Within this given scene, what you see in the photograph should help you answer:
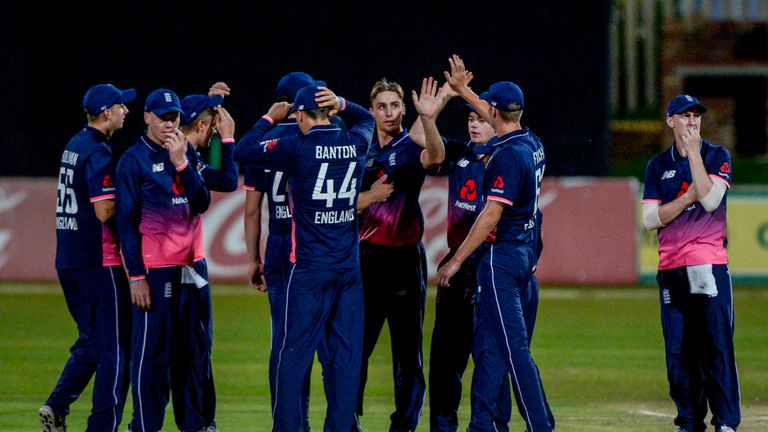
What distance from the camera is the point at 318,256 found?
7.86m

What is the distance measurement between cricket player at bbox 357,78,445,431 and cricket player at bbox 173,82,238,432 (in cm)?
100

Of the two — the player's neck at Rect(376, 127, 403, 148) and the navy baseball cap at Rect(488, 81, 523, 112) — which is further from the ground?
the navy baseball cap at Rect(488, 81, 523, 112)

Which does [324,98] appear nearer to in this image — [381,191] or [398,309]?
[381,191]

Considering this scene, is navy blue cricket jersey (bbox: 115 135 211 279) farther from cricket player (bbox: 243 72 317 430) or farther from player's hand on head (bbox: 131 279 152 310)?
cricket player (bbox: 243 72 317 430)

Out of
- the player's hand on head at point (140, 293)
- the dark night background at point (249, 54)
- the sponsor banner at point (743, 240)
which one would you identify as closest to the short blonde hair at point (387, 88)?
the player's hand on head at point (140, 293)

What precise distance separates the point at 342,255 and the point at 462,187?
4.06 ft

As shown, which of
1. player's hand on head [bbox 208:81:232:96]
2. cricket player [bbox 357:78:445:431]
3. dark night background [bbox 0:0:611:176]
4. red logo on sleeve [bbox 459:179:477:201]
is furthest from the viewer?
dark night background [bbox 0:0:611:176]

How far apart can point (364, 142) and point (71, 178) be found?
191 centimetres

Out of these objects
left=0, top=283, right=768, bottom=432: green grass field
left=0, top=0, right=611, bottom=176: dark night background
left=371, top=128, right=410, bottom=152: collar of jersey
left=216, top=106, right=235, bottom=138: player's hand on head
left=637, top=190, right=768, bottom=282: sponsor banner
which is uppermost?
left=0, top=0, right=611, bottom=176: dark night background

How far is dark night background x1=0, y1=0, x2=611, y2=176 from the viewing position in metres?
18.9

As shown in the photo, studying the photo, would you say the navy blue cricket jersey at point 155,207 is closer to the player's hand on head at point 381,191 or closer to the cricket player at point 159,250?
the cricket player at point 159,250

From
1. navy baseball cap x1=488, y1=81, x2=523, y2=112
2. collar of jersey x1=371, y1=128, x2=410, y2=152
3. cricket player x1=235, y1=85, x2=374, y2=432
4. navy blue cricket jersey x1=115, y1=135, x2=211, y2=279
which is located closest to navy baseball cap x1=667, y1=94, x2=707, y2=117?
navy baseball cap x1=488, y1=81, x2=523, y2=112

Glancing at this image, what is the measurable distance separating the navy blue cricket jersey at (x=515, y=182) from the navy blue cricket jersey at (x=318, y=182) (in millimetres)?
871

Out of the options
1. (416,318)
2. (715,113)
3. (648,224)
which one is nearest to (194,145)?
(416,318)
